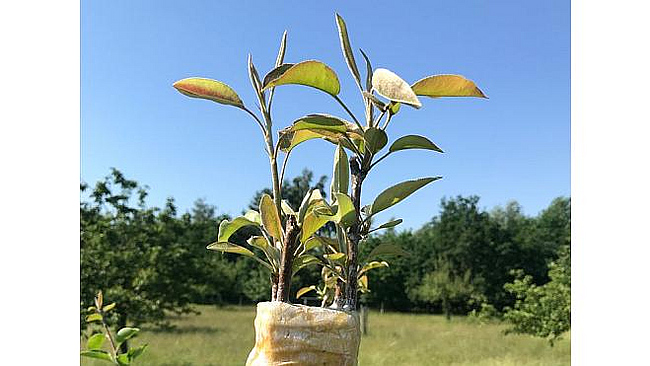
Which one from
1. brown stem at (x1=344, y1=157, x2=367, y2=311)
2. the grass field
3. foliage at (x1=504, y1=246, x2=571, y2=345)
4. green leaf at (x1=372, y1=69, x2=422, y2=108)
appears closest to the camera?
green leaf at (x1=372, y1=69, x2=422, y2=108)

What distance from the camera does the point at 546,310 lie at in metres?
4.11

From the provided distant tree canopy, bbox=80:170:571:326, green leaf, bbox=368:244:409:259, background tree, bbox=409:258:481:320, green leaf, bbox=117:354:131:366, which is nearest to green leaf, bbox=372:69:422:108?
green leaf, bbox=368:244:409:259

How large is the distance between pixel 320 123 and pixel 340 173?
4.1 inches

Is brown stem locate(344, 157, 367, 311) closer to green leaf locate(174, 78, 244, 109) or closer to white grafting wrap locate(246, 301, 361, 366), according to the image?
white grafting wrap locate(246, 301, 361, 366)

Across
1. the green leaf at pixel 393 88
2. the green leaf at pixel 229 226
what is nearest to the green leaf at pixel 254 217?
the green leaf at pixel 229 226

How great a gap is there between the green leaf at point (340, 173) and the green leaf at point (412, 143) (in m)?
0.08

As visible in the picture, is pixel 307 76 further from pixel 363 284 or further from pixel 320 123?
pixel 363 284

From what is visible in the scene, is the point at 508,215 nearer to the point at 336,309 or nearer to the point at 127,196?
the point at 127,196

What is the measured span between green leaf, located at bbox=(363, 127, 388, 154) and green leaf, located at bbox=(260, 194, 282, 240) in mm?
117

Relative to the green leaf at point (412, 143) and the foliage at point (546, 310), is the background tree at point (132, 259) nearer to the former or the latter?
the foliage at point (546, 310)

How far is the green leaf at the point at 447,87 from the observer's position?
600mm

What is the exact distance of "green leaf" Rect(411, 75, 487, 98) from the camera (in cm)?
60

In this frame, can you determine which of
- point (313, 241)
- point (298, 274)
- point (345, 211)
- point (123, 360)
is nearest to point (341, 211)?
point (345, 211)

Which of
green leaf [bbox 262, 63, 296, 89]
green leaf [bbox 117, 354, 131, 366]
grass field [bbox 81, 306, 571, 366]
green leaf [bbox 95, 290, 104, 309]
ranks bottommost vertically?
grass field [bbox 81, 306, 571, 366]
